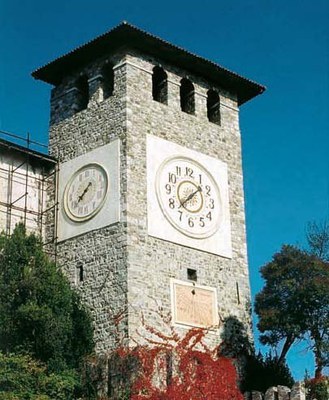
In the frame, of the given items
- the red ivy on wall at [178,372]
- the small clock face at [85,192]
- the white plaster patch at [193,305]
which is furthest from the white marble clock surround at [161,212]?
the red ivy on wall at [178,372]

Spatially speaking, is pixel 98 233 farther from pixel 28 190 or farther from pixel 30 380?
pixel 30 380

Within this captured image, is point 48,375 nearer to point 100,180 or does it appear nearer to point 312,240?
point 100,180

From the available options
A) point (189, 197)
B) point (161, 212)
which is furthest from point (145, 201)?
point (189, 197)

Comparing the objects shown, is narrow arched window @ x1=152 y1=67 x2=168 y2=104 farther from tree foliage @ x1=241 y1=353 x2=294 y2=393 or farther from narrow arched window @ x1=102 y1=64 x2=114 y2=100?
tree foliage @ x1=241 y1=353 x2=294 y2=393

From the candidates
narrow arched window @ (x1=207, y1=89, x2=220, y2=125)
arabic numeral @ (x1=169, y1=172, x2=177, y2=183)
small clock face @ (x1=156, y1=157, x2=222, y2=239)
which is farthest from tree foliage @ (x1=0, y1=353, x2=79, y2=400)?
narrow arched window @ (x1=207, y1=89, x2=220, y2=125)

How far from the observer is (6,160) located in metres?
29.8

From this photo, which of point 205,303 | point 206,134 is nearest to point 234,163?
point 206,134

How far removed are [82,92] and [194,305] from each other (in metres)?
8.94

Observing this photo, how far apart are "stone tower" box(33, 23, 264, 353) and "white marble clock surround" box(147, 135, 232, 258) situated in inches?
1.7

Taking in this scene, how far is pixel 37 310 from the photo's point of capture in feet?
83.1

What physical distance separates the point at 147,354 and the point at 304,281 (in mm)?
6946

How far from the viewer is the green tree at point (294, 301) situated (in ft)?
97.7

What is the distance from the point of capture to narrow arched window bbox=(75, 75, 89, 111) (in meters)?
32.0

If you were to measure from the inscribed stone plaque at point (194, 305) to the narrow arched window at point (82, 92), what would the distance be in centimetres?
775
